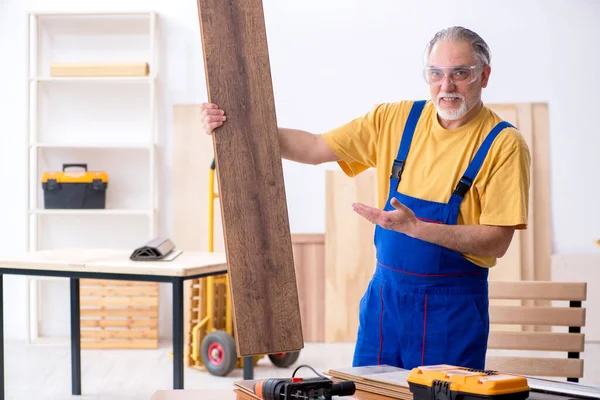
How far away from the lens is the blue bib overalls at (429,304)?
220 centimetres

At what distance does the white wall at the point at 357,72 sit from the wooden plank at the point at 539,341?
3.41m

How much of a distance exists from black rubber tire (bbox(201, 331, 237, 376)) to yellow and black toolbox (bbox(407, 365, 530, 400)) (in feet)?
11.7

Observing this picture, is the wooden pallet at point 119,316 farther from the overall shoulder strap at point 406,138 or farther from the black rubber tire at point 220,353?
the overall shoulder strap at point 406,138

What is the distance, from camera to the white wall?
611cm

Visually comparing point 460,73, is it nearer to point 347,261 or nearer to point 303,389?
point 303,389

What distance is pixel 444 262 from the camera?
2.22 meters

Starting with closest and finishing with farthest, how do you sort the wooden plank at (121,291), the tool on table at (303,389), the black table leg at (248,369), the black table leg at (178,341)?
the tool on table at (303,389), the black table leg at (178,341), the black table leg at (248,369), the wooden plank at (121,291)

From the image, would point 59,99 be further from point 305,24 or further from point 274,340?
Answer: point 274,340

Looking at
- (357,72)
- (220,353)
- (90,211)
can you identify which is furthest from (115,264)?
(357,72)

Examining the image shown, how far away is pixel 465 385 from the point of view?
1.35 m

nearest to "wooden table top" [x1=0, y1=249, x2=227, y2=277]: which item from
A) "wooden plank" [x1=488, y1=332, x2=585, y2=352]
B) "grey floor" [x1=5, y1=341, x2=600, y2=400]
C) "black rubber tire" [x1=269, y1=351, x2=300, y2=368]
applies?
Answer: "grey floor" [x1=5, y1=341, x2=600, y2=400]

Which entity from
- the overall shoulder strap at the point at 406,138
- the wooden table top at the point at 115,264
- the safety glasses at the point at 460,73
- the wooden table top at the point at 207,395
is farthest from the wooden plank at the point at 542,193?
the wooden table top at the point at 207,395

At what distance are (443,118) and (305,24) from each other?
13.5 feet

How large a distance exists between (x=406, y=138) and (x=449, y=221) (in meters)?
0.29
